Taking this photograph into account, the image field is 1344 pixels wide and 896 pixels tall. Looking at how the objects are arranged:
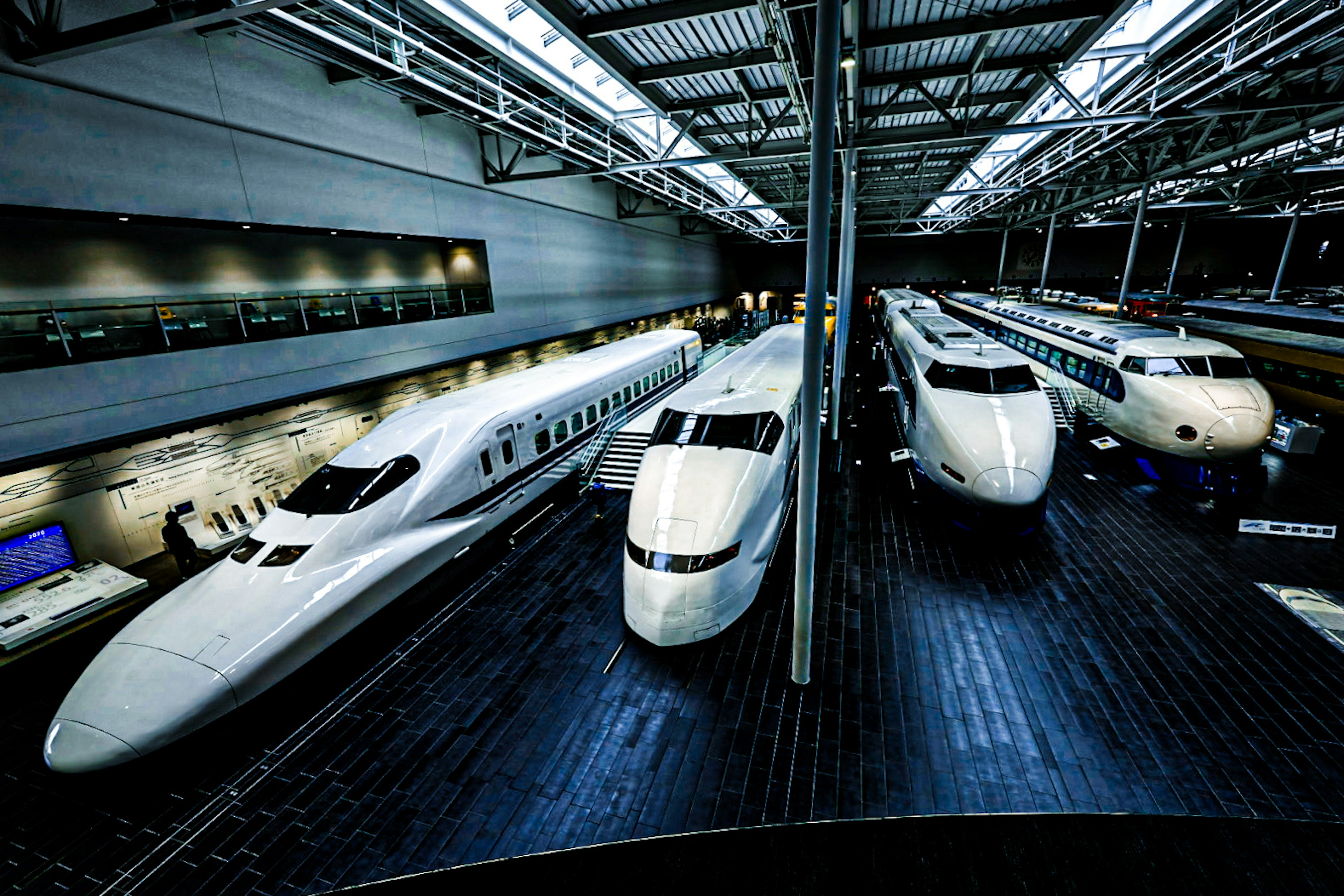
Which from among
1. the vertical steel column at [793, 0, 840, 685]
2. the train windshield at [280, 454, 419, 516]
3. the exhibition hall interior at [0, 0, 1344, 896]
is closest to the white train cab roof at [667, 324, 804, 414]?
the exhibition hall interior at [0, 0, 1344, 896]

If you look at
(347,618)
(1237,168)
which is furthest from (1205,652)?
(1237,168)

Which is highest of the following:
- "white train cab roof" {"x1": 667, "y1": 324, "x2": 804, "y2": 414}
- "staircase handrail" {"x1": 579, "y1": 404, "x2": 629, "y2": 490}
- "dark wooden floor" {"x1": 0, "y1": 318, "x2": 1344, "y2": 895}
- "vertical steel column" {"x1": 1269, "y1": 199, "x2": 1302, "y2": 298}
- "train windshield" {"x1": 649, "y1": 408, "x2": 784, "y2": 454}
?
"vertical steel column" {"x1": 1269, "y1": 199, "x2": 1302, "y2": 298}

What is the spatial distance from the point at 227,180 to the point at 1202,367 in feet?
61.7

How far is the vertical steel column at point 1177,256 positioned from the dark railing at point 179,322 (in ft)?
118

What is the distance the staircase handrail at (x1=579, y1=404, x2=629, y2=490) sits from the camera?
11.4 meters

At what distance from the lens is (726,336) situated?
1531 inches

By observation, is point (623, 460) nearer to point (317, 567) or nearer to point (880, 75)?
point (317, 567)

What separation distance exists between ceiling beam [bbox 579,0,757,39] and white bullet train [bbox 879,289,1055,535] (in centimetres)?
697

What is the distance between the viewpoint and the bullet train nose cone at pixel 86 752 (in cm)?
457

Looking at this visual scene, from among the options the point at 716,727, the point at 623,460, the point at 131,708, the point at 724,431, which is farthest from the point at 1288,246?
the point at 131,708

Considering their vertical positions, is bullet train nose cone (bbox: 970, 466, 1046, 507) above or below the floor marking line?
above

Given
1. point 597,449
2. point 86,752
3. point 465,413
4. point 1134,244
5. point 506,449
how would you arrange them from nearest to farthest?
point 86,752 → point 465,413 → point 506,449 → point 597,449 → point 1134,244

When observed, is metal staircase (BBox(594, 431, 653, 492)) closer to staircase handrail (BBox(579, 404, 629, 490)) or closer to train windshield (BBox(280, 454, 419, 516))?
staircase handrail (BBox(579, 404, 629, 490))

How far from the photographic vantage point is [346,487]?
695 centimetres
